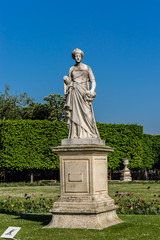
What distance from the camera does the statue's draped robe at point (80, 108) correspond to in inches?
340

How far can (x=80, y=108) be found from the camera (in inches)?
344

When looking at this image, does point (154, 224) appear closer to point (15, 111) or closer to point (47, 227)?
point (47, 227)

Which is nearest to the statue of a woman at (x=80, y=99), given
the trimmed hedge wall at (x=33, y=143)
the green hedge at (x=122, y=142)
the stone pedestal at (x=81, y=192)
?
the stone pedestal at (x=81, y=192)

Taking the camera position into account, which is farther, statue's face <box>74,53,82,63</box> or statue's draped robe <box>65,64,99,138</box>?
statue's face <box>74,53,82,63</box>

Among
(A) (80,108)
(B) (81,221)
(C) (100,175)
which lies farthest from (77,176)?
(A) (80,108)

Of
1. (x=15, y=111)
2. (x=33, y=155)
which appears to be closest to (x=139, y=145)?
(x=33, y=155)

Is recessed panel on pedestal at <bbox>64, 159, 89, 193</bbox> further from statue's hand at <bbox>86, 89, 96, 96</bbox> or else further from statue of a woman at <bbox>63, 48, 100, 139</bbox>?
statue's hand at <bbox>86, 89, 96, 96</bbox>

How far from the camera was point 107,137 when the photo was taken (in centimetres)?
3531

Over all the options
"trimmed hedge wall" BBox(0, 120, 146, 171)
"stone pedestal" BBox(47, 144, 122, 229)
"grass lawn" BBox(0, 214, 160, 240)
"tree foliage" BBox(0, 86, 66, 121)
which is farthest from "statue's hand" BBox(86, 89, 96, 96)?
"tree foliage" BBox(0, 86, 66, 121)

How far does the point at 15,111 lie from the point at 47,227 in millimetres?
45001

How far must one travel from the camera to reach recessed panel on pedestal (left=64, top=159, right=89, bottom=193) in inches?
324

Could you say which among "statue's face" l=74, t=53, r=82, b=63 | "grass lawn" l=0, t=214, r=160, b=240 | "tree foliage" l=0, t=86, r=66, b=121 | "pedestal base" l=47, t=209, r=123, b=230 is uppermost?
"tree foliage" l=0, t=86, r=66, b=121

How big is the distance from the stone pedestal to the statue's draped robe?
500 millimetres

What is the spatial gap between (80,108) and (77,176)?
1.59 meters
